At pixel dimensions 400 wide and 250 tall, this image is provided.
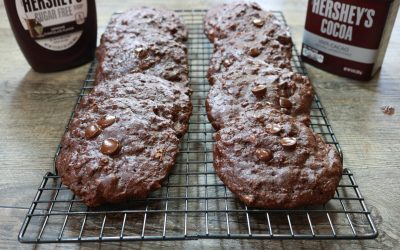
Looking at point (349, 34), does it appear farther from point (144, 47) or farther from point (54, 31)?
point (54, 31)

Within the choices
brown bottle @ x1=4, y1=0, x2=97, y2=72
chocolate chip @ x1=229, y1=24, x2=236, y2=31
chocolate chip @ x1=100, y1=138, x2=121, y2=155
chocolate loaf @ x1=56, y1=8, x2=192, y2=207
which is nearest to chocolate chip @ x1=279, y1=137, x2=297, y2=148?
chocolate loaf @ x1=56, y1=8, x2=192, y2=207

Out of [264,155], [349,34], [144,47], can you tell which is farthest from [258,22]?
[264,155]

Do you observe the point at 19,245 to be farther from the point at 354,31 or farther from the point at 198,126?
the point at 354,31

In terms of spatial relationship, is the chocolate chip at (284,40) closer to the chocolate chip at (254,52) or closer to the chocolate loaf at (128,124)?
the chocolate chip at (254,52)

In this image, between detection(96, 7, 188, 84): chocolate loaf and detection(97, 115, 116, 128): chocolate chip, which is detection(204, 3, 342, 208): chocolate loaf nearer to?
detection(96, 7, 188, 84): chocolate loaf

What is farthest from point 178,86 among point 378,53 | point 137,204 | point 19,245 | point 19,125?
point 378,53

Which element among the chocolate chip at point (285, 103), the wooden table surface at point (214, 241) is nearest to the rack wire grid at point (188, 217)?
the wooden table surface at point (214, 241)
